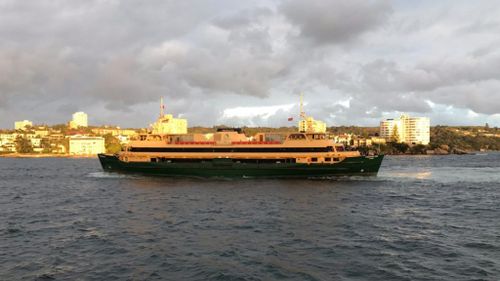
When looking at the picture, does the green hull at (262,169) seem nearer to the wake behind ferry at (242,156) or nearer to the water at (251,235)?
the wake behind ferry at (242,156)

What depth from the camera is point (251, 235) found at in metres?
25.7

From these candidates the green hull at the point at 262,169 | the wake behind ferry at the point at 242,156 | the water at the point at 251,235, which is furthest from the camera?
the wake behind ferry at the point at 242,156

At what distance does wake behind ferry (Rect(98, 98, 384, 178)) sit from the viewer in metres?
60.1

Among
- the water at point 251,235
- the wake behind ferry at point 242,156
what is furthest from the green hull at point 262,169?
the water at point 251,235

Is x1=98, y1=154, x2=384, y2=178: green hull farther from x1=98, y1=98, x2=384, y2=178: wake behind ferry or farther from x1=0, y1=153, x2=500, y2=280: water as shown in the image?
x1=0, y1=153, x2=500, y2=280: water

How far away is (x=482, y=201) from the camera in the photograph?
40.5 meters

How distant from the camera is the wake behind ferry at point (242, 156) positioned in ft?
197

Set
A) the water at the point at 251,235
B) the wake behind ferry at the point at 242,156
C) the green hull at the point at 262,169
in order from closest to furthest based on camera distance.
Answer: the water at the point at 251,235, the green hull at the point at 262,169, the wake behind ferry at the point at 242,156

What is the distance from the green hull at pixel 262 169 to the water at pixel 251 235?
42.3 ft

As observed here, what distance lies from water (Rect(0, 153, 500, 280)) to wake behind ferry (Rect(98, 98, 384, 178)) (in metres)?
13.3

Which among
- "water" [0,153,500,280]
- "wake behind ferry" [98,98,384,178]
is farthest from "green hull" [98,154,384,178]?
"water" [0,153,500,280]

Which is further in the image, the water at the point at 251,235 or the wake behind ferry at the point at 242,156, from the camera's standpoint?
the wake behind ferry at the point at 242,156

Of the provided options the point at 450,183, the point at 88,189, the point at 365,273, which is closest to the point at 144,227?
the point at 365,273

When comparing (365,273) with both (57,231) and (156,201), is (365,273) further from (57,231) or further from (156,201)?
(156,201)
